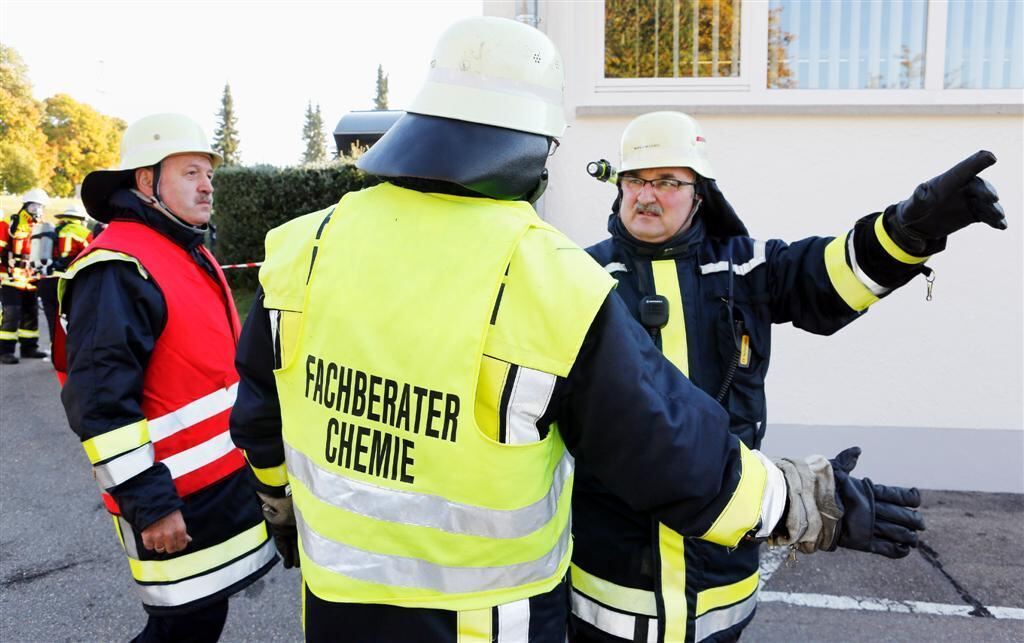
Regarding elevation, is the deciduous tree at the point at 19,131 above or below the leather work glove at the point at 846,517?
above

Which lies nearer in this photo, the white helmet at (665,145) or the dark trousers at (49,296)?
the white helmet at (665,145)

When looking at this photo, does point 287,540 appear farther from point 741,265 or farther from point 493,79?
point 741,265

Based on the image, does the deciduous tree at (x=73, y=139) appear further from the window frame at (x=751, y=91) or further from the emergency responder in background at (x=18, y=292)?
the window frame at (x=751, y=91)

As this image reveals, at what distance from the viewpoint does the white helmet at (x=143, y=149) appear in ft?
8.68

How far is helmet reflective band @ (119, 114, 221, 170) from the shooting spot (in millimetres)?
2664

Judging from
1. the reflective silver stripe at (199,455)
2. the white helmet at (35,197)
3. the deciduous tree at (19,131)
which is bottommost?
the reflective silver stripe at (199,455)

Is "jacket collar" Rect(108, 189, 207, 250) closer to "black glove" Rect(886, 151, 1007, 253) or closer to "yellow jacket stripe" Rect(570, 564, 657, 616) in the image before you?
"yellow jacket stripe" Rect(570, 564, 657, 616)

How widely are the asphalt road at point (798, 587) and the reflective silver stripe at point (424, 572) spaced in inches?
84.0

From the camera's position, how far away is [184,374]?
2.42m

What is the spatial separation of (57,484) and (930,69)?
648cm

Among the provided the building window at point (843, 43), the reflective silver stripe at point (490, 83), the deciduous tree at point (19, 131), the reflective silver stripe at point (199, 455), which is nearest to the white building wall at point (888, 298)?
the building window at point (843, 43)

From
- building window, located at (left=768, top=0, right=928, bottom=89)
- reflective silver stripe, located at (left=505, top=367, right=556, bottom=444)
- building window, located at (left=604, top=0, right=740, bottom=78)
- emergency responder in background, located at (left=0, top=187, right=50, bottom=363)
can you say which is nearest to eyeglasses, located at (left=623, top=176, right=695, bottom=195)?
reflective silver stripe, located at (left=505, top=367, right=556, bottom=444)

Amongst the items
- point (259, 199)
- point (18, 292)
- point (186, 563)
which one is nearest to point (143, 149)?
point (186, 563)

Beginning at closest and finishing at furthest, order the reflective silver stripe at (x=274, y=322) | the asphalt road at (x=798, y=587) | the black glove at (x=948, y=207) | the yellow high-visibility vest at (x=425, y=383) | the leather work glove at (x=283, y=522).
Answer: the yellow high-visibility vest at (x=425, y=383) < the reflective silver stripe at (x=274, y=322) < the black glove at (x=948, y=207) < the leather work glove at (x=283, y=522) < the asphalt road at (x=798, y=587)
